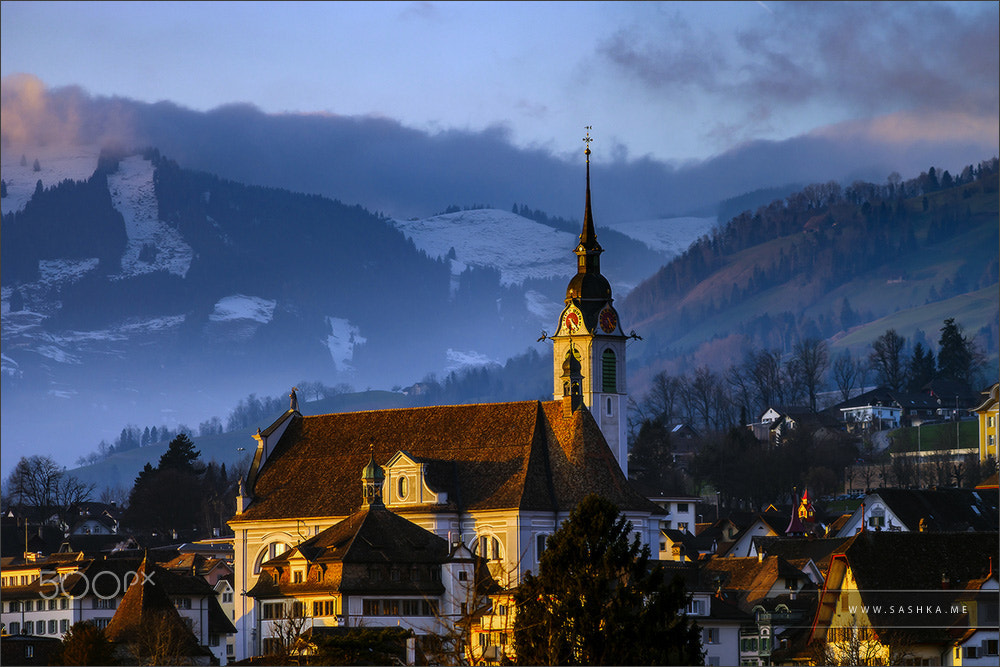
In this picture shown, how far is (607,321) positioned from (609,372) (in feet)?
8.90

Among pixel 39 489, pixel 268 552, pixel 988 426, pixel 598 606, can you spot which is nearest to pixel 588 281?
pixel 268 552

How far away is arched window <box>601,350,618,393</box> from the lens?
11000cm

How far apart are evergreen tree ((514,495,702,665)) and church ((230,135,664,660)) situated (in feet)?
71.2

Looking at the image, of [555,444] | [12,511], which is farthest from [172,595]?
[12,511]

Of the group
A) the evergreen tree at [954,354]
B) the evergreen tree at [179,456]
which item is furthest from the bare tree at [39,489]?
the evergreen tree at [954,354]

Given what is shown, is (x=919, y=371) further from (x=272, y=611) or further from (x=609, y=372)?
(x=272, y=611)

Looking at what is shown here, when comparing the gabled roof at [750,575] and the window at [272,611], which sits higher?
the gabled roof at [750,575]

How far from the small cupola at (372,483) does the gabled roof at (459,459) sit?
203cm

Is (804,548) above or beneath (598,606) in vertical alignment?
above

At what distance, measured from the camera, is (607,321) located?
111438 mm

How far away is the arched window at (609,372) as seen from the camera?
110 meters

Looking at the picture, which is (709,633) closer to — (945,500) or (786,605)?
(786,605)

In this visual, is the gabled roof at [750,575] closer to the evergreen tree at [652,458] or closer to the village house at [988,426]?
the village house at [988,426]

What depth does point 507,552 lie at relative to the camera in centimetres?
8931
